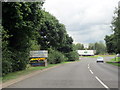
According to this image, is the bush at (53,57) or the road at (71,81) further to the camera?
the bush at (53,57)

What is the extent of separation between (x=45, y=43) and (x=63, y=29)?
4.86 metres

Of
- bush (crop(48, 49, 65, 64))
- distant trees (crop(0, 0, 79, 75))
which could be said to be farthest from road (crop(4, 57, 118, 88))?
bush (crop(48, 49, 65, 64))

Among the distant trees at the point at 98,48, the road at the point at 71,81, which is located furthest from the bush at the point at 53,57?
the distant trees at the point at 98,48

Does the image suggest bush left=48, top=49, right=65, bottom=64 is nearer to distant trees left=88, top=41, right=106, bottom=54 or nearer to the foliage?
the foliage

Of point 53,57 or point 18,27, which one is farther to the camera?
point 53,57

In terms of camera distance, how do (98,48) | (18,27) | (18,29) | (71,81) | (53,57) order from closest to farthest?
→ (71,81), (18,27), (18,29), (53,57), (98,48)

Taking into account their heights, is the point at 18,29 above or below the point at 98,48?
below

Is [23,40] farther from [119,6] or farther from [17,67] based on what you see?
[119,6]

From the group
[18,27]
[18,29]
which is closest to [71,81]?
[18,27]

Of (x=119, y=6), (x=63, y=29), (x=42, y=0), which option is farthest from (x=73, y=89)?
(x=63, y=29)

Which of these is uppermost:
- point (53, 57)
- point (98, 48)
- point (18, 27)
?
point (98, 48)

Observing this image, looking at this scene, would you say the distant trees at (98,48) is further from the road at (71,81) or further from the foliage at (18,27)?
the road at (71,81)

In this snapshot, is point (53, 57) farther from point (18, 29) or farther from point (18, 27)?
point (18, 27)

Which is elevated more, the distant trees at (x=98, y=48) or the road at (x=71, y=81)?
the distant trees at (x=98, y=48)
